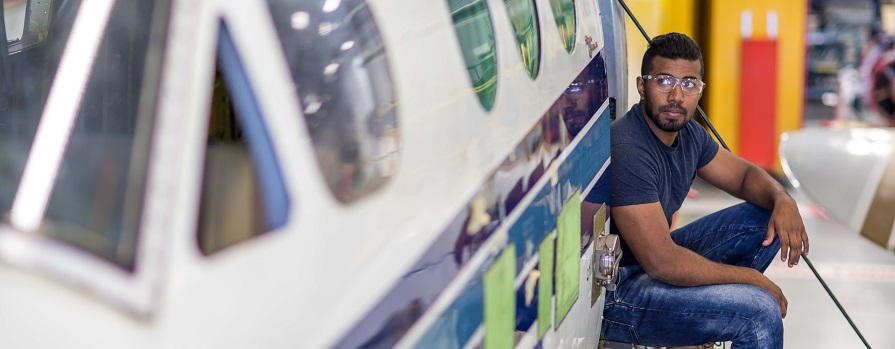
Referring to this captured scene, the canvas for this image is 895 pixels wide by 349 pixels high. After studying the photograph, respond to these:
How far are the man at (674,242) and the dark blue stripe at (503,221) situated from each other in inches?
13.5

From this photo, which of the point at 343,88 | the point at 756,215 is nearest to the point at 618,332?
the point at 756,215

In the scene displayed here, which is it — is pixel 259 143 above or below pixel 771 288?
above

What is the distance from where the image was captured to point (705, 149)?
3.02 m

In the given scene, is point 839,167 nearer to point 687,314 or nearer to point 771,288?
point 771,288

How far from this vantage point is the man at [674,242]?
244 cm

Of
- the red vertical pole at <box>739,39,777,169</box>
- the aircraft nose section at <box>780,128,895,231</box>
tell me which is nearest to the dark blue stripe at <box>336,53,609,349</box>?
the aircraft nose section at <box>780,128,895,231</box>

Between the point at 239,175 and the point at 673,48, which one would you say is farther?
the point at 673,48

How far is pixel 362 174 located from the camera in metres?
0.93

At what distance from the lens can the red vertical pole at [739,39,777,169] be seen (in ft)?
27.7

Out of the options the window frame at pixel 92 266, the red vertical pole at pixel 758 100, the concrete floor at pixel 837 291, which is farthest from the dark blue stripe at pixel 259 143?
the red vertical pole at pixel 758 100

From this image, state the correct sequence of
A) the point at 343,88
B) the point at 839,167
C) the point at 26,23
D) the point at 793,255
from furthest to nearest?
1. the point at 839,167
2. the point at 793,255
3. the point at 26,23
4. the point at 343,88

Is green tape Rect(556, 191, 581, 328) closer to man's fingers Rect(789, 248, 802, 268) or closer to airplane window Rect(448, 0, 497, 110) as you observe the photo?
airplane window Rect(448, 0, 497, 110)

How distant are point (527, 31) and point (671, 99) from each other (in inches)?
47.1

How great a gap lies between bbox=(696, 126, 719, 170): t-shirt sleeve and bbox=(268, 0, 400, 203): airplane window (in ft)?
7.07
